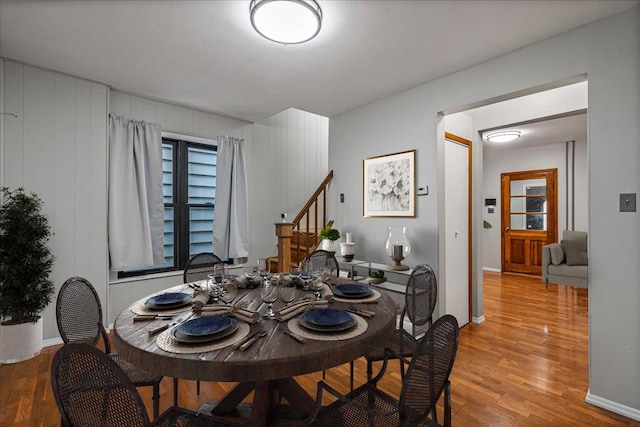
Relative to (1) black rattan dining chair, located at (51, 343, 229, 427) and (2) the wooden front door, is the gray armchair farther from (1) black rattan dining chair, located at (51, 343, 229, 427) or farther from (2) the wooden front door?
(1) black rattan dining chair, located at (51, 343, 229, 427)

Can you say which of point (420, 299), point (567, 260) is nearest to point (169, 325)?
point (420, 299)

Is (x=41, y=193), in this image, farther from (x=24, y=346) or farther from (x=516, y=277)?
(x=516, y=277)

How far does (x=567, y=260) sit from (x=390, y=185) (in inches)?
150

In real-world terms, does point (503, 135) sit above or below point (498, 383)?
above

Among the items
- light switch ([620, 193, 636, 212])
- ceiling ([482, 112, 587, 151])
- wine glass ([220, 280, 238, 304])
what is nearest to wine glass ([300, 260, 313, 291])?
wine glass ([220, 280, 238, 304])

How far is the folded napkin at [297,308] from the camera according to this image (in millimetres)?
1473

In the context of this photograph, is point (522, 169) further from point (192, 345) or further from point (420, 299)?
point (192, 345)

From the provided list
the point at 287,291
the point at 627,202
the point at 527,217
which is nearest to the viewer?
the point at 287,291

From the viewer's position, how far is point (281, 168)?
17.0ft

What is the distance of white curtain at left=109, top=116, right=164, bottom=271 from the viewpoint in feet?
11.3

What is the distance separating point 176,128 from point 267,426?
3603 millimetres

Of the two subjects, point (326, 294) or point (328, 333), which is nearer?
point (328, 333)

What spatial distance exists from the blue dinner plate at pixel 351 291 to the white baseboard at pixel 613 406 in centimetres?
182

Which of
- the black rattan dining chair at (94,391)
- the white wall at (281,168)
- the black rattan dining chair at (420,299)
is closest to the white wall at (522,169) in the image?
the white wall at (281,168)
